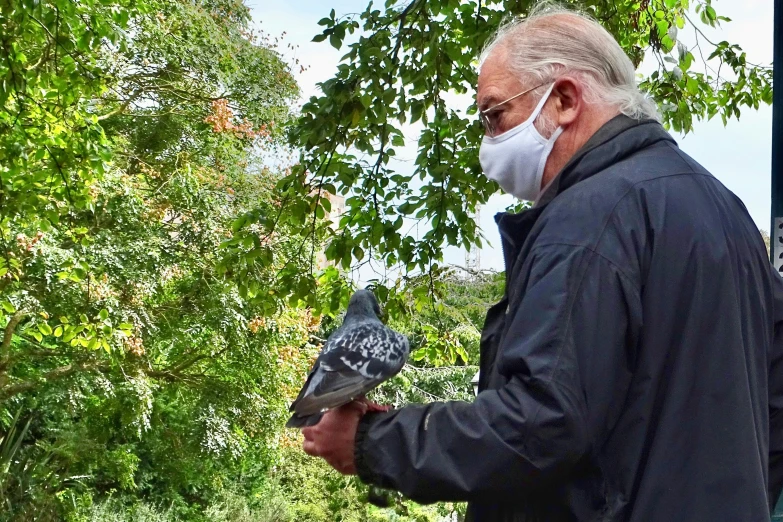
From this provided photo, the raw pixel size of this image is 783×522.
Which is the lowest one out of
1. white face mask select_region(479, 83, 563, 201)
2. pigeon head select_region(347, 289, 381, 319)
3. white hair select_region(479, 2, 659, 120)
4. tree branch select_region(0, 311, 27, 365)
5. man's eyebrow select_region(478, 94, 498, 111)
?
pigeon head select_region(347, 289, 381, 319)

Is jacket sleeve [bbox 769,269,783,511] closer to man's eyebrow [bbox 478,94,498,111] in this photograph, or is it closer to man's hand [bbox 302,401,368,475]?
man's eyebrow [bbox 478,94,498,111]

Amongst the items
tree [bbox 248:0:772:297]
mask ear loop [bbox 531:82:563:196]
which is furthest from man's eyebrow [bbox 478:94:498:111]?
tree [bbox 248:0:772:297]

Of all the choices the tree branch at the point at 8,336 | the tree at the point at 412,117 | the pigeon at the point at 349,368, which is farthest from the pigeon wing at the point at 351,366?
the tree branch at the point at 8,336

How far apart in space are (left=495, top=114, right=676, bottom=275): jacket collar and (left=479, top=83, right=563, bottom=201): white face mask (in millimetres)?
140

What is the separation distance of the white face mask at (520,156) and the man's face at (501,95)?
0.02 m

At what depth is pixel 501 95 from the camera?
1.94 meters

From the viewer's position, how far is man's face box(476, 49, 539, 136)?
1904 mm

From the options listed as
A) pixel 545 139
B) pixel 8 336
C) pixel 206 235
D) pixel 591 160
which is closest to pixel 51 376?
pixel 8 336

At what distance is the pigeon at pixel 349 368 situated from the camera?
5.98 ft

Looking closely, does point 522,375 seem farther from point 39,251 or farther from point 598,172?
point 39,251

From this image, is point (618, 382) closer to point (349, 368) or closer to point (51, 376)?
point (349, 368)

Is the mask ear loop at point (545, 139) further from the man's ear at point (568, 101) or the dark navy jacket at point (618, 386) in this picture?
the dark navy jacket at point (618, 386)

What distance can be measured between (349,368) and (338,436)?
0.21 meters

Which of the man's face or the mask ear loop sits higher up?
the man's face
